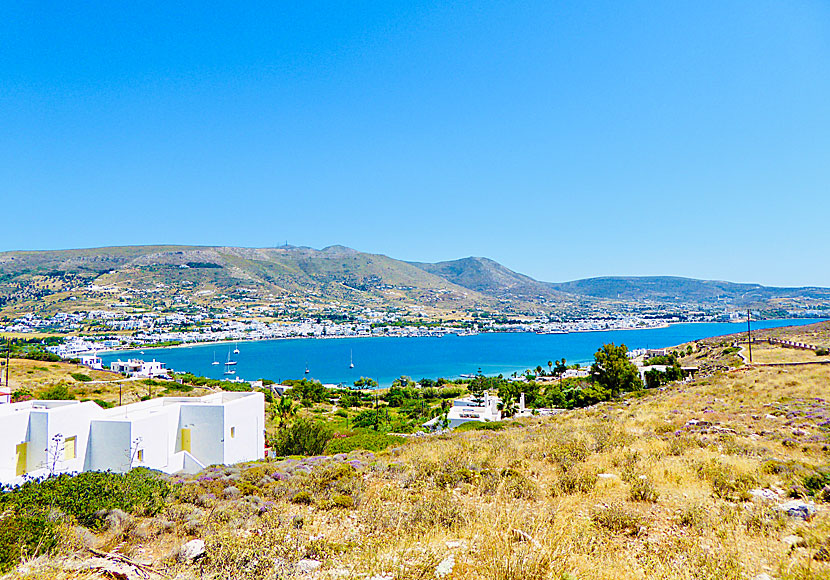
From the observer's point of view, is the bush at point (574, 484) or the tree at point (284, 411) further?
the tree at point (284, 411)

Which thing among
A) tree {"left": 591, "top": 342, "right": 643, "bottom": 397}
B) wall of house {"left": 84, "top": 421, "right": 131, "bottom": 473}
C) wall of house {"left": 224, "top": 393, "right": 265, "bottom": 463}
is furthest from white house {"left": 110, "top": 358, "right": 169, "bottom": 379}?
tree {"left": 591, "top": 342, "right": 643, "bottom": 397}

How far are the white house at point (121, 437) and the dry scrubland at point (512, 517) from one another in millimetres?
6952

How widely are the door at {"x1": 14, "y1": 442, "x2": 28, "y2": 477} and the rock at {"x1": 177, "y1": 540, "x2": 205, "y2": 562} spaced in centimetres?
1270

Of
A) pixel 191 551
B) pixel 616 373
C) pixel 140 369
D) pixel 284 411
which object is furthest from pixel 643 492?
pixel 140 369

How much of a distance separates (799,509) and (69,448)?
56.5 ft

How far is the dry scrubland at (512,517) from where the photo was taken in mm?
3809

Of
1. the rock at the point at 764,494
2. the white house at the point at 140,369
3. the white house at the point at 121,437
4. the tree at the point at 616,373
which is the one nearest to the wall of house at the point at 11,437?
the white house at the point at 121,437

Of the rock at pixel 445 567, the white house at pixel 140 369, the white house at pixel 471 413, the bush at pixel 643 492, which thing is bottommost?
the white house at pixel 471 413

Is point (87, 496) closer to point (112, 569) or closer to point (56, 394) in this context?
point (112, 569)

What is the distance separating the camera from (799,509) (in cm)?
492

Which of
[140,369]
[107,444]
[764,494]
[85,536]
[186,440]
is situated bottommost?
[140,369]

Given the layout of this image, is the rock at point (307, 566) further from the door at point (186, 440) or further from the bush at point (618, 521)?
the door at point (186, 440)

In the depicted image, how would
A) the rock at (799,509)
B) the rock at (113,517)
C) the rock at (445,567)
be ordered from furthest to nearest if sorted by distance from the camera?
the rock at (113,517), the rock at (799,509), the rock at (445,567)

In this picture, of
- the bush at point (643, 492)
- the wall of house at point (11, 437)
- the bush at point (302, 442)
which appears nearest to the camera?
the bush at point (643, 492)
